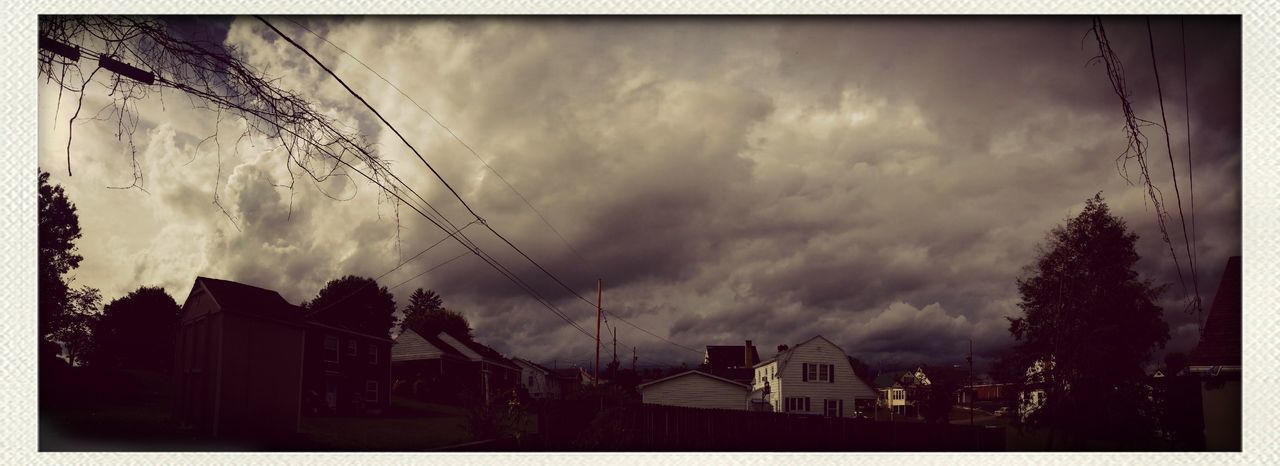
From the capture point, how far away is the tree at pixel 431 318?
1575cm

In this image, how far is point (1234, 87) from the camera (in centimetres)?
918

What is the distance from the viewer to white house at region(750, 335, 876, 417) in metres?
33.0

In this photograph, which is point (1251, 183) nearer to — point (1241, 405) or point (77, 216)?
point (1241, 405)

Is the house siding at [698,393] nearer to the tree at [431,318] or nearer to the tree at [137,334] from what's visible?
the tree at [431,318]

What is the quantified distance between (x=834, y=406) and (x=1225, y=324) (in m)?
24.0

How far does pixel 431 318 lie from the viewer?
23484 mm

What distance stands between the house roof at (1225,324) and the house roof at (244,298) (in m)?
11.7

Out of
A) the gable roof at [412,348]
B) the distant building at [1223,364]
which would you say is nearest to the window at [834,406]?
the gable roof at [412,348]

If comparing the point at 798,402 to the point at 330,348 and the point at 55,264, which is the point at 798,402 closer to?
the point at 330,348

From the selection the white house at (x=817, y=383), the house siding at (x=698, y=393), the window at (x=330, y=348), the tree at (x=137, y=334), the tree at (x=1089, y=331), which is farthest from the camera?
the house siding at (x=698, y=393)

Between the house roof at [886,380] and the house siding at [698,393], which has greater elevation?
the house siding at [698,393]

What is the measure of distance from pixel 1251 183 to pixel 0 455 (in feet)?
44.2

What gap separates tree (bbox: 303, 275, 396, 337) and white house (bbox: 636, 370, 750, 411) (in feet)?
52.7

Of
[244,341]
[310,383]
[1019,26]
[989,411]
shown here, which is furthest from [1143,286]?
[989,411]
